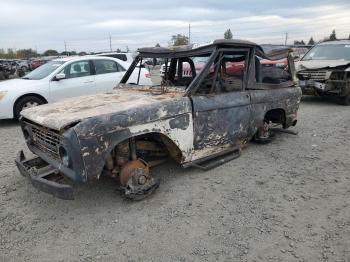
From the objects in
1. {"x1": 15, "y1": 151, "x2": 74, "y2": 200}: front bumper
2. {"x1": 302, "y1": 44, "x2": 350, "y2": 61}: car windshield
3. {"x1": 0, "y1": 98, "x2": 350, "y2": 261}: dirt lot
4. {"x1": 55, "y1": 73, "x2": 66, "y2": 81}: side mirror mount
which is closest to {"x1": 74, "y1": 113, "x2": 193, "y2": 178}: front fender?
{"x1": 15, "y1": 151, "x2": 74, "y2": 200}: front bumper

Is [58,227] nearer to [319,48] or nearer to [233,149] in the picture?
[233,149]

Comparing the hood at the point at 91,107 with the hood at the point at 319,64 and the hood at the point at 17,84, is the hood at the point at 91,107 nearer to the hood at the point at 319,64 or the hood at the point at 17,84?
the hood at the point at 17,84

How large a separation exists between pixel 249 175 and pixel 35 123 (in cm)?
287

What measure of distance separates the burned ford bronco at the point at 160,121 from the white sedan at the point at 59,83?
303 centimetres

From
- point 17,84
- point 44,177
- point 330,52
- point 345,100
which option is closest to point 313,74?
point 345,100

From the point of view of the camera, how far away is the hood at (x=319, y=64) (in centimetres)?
1005

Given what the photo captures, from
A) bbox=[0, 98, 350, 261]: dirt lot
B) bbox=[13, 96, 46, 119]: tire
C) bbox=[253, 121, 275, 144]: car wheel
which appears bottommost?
bbox=[0, 98, 350, 261]: dirt lot

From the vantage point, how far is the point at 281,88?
19.6 ft

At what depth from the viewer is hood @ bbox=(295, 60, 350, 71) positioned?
1005 centimetres

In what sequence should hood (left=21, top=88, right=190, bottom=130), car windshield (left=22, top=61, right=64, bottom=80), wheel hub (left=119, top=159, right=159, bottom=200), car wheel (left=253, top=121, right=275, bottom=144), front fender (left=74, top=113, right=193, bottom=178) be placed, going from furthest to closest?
car windshield (left=22, top=61, right=64, bottom=80) → car wheel (left=253, top=121, right=275, bottom=144) → wheel hub (left=119, top=159, right=159, bottom=200) → hood (left=21, top=88, right=190, bottom=130) → front fender (left=74, top=113, right=193, bottom=178)

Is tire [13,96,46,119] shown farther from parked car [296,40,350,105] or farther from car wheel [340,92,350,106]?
car wheel [340,92,350,106]

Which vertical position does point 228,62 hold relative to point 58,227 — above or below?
above

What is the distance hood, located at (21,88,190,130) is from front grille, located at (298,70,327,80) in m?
6.83

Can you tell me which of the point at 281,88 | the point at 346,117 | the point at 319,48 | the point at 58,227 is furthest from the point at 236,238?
the point at 319,48
